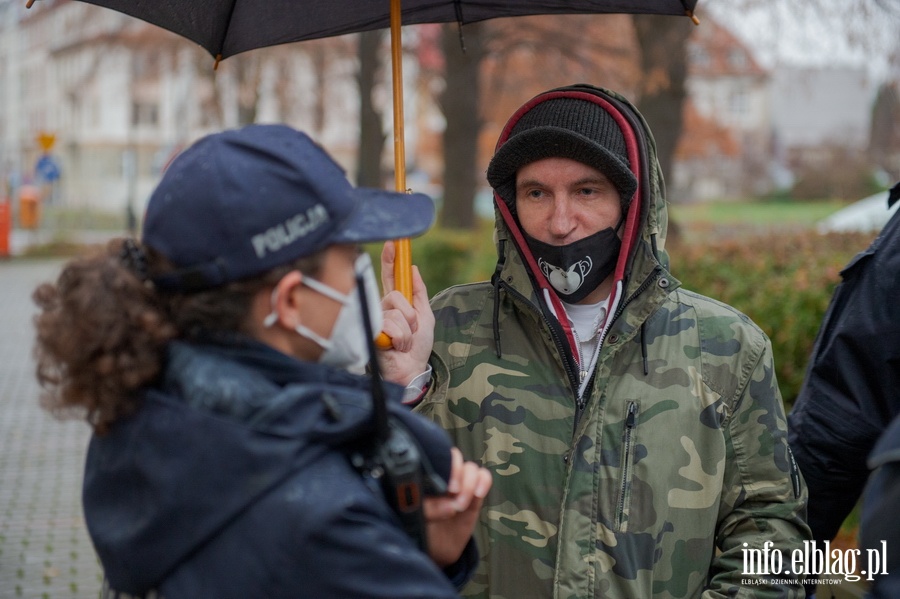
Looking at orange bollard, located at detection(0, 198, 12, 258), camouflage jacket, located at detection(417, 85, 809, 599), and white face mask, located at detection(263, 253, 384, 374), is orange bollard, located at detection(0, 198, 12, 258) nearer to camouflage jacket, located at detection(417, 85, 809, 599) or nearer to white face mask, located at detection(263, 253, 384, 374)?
camouflage jacket, located at detection(417, 85, 809, 599)

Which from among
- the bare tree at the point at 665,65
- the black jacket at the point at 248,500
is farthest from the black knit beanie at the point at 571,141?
the bare tree at the point at 665,65

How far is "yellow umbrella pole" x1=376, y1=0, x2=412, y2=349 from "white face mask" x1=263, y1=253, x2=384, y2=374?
0.73 meters

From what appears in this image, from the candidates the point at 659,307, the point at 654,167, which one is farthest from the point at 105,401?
the point at 654,167

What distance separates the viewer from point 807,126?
91188 millimetres

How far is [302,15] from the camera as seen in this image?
3.15m

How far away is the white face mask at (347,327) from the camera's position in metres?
1.79

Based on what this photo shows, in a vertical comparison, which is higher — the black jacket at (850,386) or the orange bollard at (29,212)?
the orange bollard at (29,212)

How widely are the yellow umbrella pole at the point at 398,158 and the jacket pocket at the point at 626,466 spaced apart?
64cm

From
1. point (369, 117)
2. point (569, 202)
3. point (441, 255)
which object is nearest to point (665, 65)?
point (441, 255)

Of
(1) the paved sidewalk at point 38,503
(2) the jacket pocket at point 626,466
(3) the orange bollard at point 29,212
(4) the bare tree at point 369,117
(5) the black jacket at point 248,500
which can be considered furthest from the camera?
(3) the orange bollard at point 29,212

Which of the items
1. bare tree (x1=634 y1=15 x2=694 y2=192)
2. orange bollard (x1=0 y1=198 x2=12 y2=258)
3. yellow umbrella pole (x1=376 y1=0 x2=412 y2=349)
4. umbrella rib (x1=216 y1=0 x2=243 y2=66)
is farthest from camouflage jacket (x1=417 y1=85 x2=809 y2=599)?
orange bollard (x1=0 y1=198 x2=12 y2=258)

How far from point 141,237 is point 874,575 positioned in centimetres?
A: 142

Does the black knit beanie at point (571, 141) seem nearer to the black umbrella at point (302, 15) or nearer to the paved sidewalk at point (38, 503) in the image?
the black umbrella at point (302, 15)

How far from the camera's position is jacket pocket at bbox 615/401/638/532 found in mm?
2488
